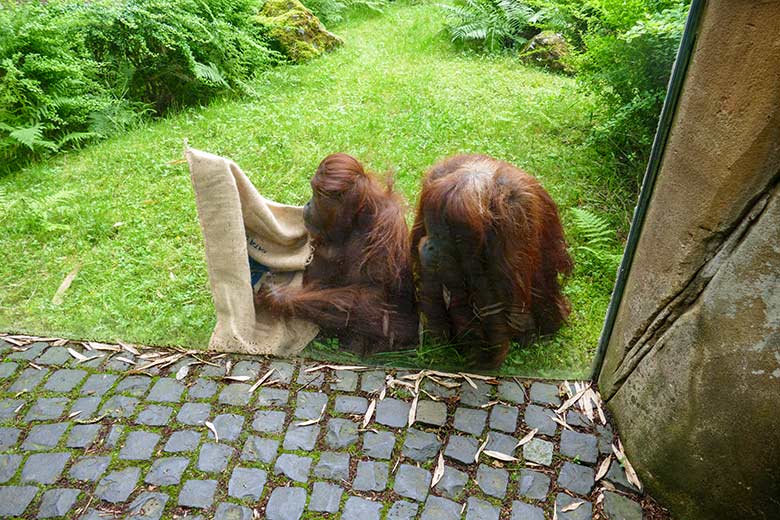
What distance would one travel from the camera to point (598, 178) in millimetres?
2150

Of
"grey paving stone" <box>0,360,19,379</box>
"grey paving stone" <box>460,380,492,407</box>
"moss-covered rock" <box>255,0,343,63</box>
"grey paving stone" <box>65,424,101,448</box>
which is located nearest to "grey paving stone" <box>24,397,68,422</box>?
"grey paving stone" <box>65,424,101,448</box>

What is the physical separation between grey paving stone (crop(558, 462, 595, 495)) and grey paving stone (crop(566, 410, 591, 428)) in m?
0.16

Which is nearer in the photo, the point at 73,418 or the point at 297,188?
the point at 73,418

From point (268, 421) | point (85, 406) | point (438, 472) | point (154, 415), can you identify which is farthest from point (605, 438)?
point (85, 406)

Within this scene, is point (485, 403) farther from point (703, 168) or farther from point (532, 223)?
point (703, 168)

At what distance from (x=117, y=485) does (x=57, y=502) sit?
0.54 feet

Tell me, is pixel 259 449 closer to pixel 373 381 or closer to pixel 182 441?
pixel 182 441

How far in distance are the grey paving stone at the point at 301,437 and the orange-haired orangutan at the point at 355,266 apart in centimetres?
38

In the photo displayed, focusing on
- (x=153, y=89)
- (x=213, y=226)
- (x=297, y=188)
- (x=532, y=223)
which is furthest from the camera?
(x=153, y=89)

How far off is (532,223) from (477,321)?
40 centimetres

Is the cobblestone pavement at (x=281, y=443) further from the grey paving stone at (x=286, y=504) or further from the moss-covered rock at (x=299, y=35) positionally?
the moss-covered rock at (x=299, y=35)

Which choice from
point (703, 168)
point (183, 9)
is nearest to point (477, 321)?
point (703, 168)

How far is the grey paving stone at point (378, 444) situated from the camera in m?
1.90

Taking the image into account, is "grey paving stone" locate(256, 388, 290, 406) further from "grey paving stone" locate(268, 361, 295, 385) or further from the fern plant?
the fern plant
